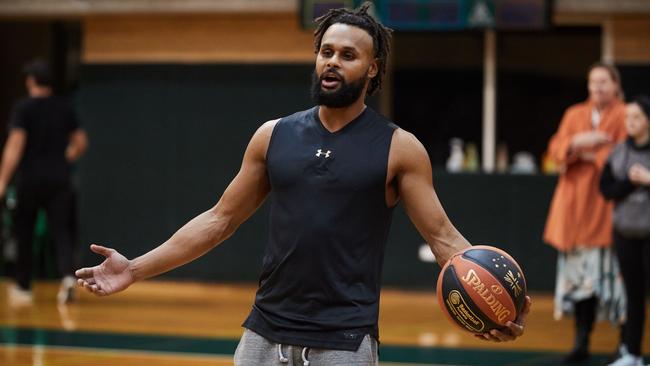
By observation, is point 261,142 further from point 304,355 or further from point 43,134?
point 43,134

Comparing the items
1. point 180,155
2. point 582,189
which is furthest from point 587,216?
point 180,155

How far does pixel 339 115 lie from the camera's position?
4285 millimetres

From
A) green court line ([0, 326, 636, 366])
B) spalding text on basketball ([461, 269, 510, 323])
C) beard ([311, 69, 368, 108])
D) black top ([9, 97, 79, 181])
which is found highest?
beard ([311, 69, 368, 108])

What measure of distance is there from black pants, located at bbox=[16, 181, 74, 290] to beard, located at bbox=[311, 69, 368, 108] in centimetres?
761

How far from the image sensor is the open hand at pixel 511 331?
4.18 m

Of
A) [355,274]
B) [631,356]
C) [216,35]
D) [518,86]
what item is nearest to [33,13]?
[216,35]

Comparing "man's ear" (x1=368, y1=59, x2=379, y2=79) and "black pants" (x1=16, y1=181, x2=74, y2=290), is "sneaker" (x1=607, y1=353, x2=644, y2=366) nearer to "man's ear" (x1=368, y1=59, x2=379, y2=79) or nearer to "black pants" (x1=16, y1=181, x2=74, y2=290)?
"man's ear" (x1=368, y1=59, x2=379, y2=79)

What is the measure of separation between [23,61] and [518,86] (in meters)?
7.21

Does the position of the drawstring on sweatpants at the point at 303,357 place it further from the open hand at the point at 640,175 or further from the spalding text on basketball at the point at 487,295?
the open hand at the point at 640,175

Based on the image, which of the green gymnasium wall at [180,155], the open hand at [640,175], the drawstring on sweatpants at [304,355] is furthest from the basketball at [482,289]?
the green gymnasium wall at [180,155]

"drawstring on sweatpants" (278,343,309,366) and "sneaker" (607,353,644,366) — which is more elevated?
"drawstring on sweatpants" (278,343,309,366)

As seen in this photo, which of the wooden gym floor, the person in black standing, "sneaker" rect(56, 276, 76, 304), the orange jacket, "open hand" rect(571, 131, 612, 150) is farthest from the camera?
"sneaker" rect(56, 276, 76, 304)

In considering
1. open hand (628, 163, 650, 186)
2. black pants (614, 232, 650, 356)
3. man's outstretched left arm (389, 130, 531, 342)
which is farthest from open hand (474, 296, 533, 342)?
black pants (614, 232, 650, 356)

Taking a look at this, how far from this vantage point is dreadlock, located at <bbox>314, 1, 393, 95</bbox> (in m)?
4.32
